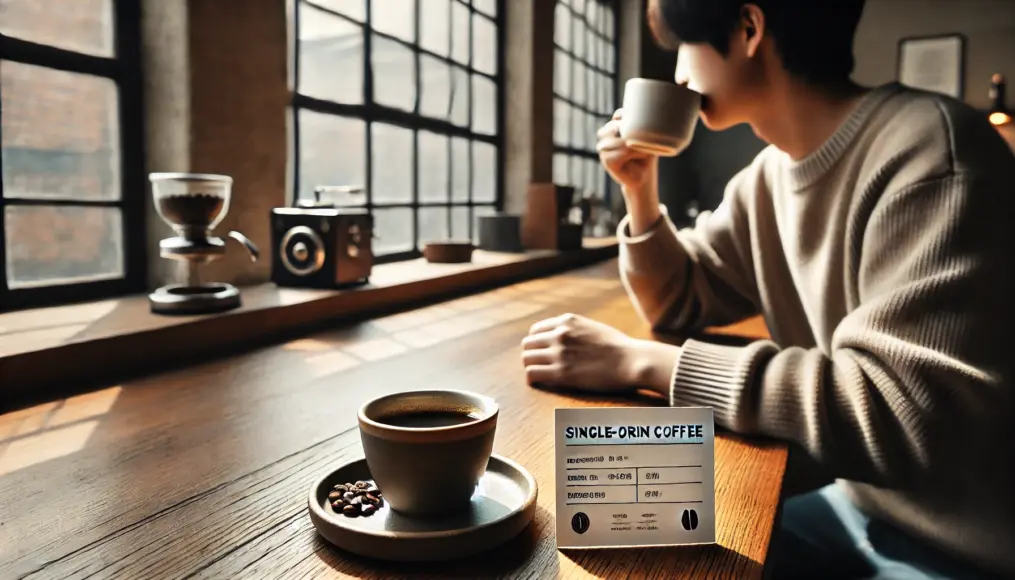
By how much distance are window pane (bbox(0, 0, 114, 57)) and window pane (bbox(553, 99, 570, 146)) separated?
284 cm

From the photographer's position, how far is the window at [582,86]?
167 inches

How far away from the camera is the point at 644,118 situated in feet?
3.84

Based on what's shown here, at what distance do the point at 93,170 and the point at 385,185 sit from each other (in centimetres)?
113

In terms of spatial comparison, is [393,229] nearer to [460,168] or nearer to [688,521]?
[460,168]

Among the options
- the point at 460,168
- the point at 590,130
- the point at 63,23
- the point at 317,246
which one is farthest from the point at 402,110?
the point at 590,130

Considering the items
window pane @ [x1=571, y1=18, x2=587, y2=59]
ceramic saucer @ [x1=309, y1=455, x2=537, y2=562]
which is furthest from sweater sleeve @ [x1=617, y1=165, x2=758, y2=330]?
window pane @ [x1=571, y1=18, x2=587, y2=59]

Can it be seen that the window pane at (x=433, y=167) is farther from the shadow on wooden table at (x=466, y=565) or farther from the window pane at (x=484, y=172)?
the shadow on wooden table at (x=466, y=565)

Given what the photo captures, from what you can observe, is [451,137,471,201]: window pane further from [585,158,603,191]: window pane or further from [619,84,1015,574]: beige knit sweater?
[619,84,1015,574]: beige knit sweater

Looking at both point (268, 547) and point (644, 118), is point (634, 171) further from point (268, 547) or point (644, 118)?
point (268, 547)

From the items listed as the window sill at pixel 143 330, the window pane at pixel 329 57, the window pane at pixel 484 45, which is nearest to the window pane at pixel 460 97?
the window pane at pixel 484 45

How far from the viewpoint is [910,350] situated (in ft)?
2.68

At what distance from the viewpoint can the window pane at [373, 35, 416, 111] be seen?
2.53 m

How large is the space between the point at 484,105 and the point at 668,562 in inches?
121

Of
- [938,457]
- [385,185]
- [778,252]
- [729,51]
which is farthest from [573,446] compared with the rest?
[385,185]
